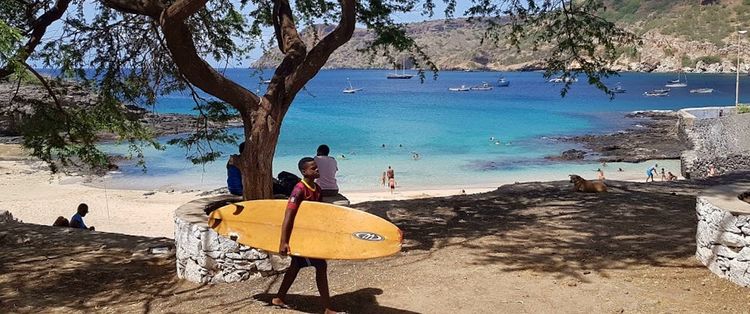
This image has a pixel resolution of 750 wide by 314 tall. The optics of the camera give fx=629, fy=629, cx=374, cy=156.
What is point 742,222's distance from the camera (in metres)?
5.64

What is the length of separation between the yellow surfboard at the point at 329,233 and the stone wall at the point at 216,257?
37.1 inches

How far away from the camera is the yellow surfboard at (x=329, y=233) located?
485cm

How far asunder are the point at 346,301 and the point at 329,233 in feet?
2.93

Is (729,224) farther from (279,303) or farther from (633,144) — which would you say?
(633,144)

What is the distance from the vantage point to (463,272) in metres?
6.36

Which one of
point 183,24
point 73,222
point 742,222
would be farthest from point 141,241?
point 742,222

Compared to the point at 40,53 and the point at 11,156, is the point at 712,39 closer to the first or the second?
the point at 11,156

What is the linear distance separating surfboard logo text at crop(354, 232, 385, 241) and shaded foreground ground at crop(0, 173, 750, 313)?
0.80 meters

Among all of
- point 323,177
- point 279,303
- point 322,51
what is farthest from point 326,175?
point 279,303

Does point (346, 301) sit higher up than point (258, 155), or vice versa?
point (258, 155)

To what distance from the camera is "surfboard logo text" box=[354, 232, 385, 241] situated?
16.0ft

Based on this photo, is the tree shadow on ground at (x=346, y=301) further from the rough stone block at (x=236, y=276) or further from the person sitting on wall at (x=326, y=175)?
the person sitting on wall at (x=326, y=175)

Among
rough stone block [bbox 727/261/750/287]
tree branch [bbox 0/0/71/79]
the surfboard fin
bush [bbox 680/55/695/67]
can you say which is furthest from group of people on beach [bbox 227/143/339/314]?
bush [bbox 680/55/695/67]

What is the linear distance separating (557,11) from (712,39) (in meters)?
129
